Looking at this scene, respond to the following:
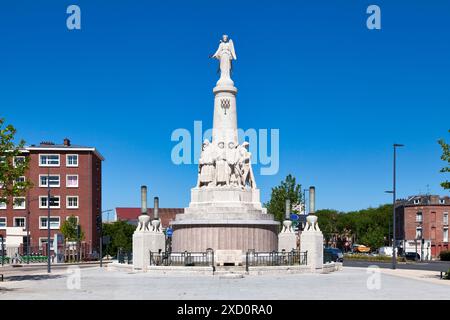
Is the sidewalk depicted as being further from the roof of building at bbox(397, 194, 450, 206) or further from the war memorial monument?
the roof of building at bbox(397, 194, 450, 206)

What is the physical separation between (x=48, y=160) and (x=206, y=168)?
42265mm

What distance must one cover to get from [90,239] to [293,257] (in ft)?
A: 158

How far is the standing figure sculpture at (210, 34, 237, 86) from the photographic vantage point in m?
46.1

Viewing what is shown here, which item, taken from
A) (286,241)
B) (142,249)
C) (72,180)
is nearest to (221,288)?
(142,249)

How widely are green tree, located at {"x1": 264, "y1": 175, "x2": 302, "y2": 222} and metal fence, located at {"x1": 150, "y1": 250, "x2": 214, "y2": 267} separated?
30659mm

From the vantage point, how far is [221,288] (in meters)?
26.7

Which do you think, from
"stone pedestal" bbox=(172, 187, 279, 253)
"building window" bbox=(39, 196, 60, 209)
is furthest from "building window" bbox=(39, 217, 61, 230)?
"stone pedestal" bbox=(172, 187, 279, 253)

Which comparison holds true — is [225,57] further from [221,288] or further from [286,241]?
[221,288]

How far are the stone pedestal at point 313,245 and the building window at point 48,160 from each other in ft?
162

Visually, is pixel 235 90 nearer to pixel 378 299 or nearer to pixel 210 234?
pixel 210 234

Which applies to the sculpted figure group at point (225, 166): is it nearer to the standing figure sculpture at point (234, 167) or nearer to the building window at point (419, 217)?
the standing figure sculpture at point (234, 167)

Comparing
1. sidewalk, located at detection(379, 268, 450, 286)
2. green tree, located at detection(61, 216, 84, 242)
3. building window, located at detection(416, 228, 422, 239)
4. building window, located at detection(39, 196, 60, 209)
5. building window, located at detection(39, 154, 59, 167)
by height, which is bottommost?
building window, located at detection(416, 228, 422, 239)

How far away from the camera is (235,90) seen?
150 feet
